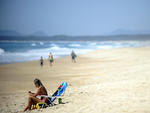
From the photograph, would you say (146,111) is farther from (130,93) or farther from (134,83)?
(134,83)

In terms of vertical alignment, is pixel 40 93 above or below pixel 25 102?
above

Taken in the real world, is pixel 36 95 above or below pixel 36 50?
below

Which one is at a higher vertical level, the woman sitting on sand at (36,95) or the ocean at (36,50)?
the ocean at (36,50)

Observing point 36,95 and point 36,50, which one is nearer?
point 36,95

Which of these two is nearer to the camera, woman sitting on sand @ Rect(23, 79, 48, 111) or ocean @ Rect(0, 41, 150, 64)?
woman sitting on sand @ Rect(23, 79, 48, 111)

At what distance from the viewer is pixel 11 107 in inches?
313

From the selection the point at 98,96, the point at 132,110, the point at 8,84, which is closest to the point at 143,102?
the point at 132,110

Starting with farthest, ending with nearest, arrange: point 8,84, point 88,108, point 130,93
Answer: point 8,84, point 130,93, point 88,108

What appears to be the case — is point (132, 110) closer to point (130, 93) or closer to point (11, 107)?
point (130, 93)

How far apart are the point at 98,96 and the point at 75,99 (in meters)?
0.82

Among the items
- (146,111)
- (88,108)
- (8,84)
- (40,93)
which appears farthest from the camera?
(8,84)

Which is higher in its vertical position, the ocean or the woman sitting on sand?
the ocean

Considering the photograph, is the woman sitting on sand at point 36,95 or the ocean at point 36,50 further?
the ocean at point 36,50

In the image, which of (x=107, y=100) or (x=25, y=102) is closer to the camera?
(x=107, y=100)
